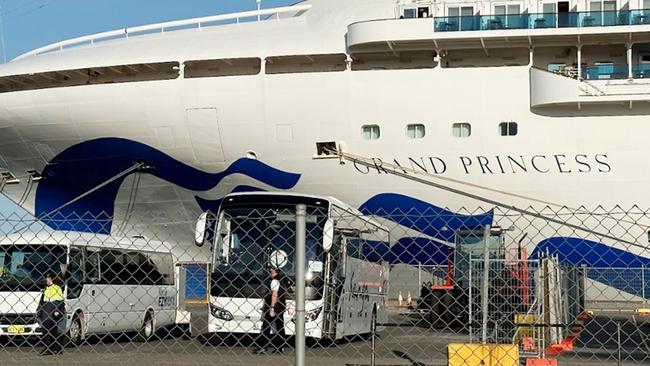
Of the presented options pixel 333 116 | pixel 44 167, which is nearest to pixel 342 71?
pixel 333 116

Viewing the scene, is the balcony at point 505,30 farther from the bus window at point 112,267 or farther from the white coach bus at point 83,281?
the bus window at point 112,267

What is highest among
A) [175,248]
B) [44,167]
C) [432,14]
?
[432,14]

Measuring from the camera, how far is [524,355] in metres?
12.2

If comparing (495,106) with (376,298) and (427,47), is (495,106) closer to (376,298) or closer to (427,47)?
(427,47)

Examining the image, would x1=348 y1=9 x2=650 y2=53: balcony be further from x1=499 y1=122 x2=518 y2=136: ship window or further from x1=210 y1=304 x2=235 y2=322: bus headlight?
x1=210 y1=304 x2=235 y2=322: bus headlight

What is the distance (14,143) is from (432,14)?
11.1 meters

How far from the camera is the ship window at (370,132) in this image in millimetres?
23359

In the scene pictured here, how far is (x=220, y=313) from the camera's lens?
1363cm

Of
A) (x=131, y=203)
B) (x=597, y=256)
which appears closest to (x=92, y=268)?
(x=131, y=203)

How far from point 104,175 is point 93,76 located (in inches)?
97.8

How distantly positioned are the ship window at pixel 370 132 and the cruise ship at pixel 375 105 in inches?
1.3

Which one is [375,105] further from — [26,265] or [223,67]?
[26,265]

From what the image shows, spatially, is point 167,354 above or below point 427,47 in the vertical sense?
below

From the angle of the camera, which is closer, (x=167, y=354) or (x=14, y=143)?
(x=167, y=354)
